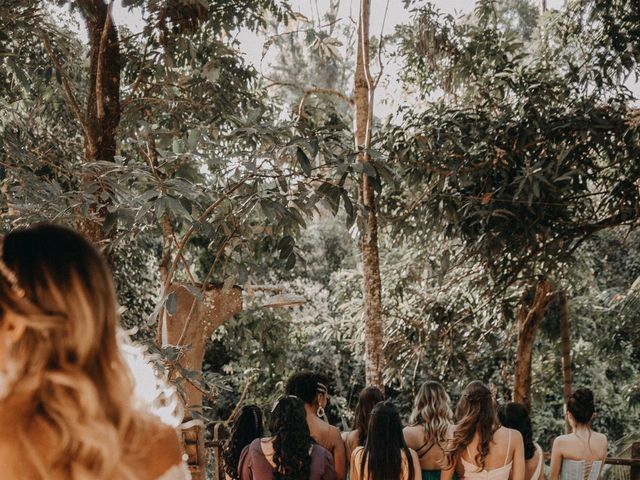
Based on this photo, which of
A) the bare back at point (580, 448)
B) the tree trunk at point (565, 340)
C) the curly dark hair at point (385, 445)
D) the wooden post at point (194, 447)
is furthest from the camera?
the tree trunk at point (565, 340)

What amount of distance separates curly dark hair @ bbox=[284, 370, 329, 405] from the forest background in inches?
16.7

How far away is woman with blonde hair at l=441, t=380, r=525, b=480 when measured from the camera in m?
4.36

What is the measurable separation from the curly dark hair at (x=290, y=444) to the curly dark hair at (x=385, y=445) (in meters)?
0.33

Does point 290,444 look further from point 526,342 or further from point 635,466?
point 526,342

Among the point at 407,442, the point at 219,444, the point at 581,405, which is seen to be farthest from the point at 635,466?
the point at 219,444

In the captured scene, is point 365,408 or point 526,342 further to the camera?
point 526,342

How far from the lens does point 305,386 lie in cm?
456

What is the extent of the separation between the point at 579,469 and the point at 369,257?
2306 mm

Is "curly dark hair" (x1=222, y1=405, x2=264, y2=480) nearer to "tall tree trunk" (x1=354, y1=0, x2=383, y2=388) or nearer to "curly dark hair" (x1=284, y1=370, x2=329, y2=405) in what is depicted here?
"curly dark hair" (x1=284, y1=370, x2=329, y2=405)

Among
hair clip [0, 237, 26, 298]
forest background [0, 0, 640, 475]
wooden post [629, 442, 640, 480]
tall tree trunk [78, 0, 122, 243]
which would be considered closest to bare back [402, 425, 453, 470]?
forest background [0, 0, 640, 475]

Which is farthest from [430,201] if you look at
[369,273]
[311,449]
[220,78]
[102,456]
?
[102,456]

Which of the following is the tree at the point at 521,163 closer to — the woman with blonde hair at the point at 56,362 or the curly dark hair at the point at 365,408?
the curly dark hair at the point at 365,408

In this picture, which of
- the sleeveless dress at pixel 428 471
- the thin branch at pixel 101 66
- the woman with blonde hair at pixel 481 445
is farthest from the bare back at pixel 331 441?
the thin branch at pixel 101 66

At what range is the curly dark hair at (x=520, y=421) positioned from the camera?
15.8 ft
